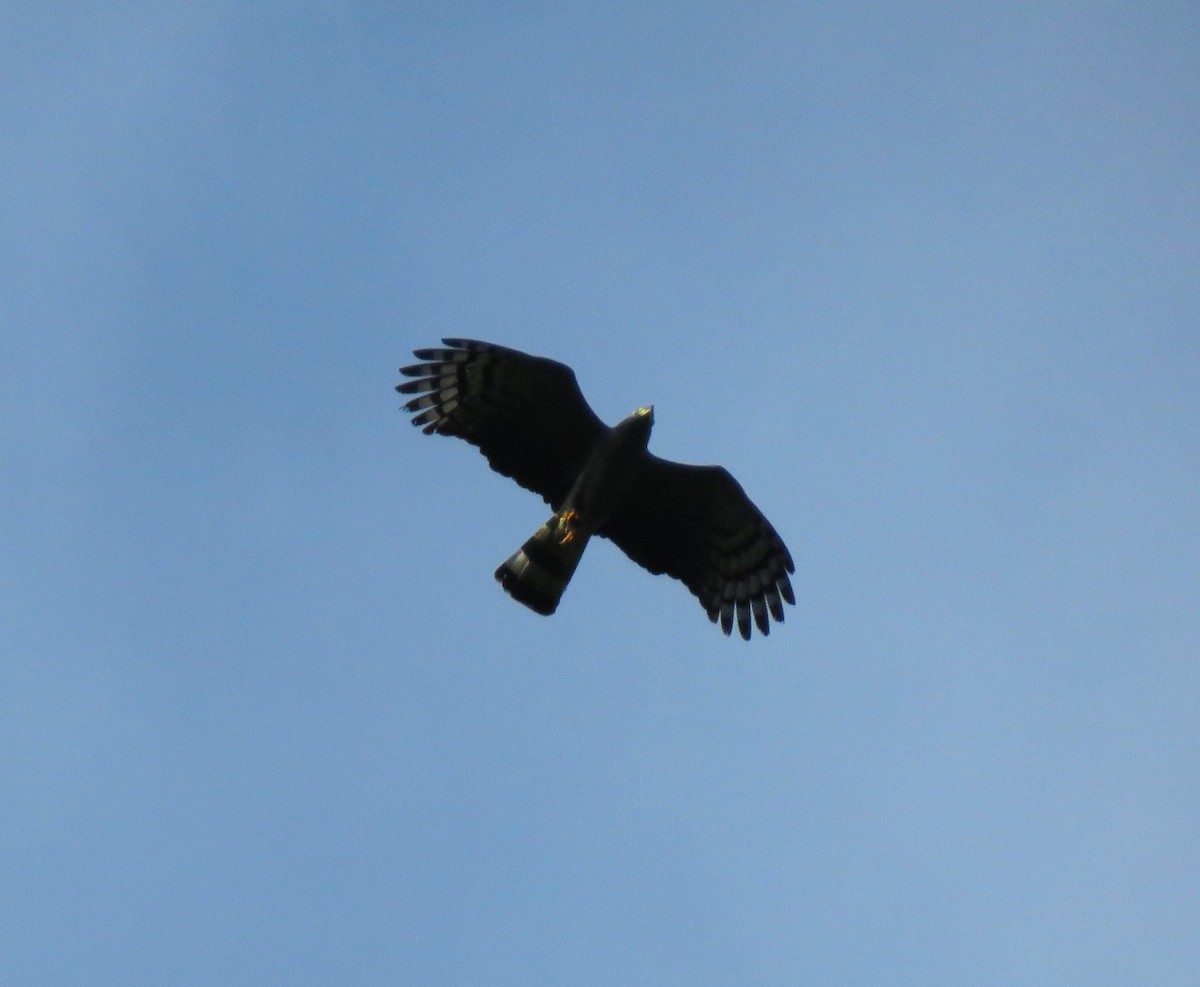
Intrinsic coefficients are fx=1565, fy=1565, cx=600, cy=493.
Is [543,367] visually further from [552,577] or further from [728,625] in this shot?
[728,625]

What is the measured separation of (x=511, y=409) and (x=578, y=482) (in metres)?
0.84

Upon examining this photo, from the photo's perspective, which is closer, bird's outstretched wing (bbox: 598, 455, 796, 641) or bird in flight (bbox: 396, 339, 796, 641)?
bird in flight (bbox: 396, 339, 796, 641)

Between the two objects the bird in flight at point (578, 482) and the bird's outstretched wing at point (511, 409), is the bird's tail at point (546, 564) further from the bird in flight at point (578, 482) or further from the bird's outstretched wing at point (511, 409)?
the bird's outstretched wing at point (511, 409)

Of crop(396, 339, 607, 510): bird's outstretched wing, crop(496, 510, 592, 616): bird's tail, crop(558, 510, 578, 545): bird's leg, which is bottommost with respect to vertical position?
crop(496, 510, 592, 616): bird's tail

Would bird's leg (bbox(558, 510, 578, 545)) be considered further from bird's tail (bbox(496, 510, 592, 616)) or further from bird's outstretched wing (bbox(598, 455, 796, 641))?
bird's outstretched wing (bbox(598, 455, 796, 641))

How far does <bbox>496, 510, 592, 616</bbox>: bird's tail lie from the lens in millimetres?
13180

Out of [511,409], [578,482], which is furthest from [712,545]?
[511,409]

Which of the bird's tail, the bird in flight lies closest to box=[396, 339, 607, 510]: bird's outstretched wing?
the bird in flight

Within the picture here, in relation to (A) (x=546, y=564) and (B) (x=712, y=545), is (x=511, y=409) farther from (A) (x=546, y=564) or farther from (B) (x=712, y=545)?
(B) (x=712, y=545)

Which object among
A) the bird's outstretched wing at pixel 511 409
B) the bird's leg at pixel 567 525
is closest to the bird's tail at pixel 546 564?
the bird's leg at pixel 567 525

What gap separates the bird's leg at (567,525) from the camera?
1315 centimetres

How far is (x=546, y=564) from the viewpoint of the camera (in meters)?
13.3

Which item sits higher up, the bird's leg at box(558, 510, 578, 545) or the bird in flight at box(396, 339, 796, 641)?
the bird in flight at box(396, 339, 796, 641)

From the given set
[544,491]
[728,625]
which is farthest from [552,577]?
[728,625]
